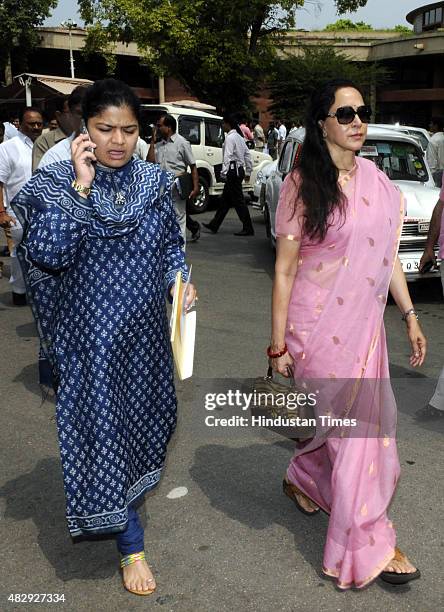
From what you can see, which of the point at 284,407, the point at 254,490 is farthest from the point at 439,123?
the point at 284,407

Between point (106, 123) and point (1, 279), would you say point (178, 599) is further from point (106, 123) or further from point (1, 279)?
→ point (1, 279)

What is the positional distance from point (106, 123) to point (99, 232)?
15.4 inches

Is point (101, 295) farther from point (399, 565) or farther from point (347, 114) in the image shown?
point (399, 565)

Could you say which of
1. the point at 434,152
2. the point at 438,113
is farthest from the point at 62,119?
the point at 438,113

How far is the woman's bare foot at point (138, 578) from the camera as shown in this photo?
2.88 meters

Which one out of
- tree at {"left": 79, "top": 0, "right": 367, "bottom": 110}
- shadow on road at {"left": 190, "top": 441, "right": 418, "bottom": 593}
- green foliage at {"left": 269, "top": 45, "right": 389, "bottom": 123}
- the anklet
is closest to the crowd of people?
the anklet

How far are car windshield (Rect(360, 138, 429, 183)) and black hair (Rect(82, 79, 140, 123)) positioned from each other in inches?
250

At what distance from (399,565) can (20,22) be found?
38.5m

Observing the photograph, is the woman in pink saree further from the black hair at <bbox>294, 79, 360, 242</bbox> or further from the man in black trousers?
the man in black trousers

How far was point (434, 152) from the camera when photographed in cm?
1269

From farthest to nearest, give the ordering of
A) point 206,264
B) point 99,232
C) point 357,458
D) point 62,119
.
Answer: point 206,264, point 62,119, point 357,458, point 99,232

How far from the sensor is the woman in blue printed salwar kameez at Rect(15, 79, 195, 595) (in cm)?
260

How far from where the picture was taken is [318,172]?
112 inches

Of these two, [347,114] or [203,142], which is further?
[203,142]
